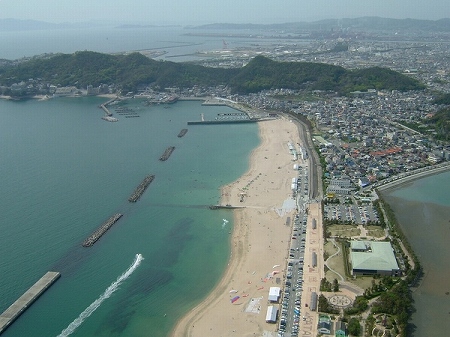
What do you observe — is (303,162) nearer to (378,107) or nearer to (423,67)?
(378,107)

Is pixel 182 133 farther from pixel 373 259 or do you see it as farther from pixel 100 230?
pixel 373 259

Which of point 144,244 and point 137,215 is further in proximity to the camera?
point 137,215

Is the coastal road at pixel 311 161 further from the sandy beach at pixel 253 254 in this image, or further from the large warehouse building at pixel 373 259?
the large warehouse building at pixel 373 259

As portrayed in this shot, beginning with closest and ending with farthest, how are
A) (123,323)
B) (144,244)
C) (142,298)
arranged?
(123,323), (142,298), (144,244)

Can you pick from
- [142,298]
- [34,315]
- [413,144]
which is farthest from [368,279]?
[413,144]

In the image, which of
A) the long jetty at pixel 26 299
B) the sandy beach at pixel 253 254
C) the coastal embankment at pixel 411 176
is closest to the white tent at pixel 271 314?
the sandy beach at pixel 253 254

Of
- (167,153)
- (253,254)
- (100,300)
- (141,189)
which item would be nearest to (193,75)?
(167,153)

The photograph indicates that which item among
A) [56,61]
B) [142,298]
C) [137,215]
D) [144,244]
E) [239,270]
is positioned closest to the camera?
[142,298]
